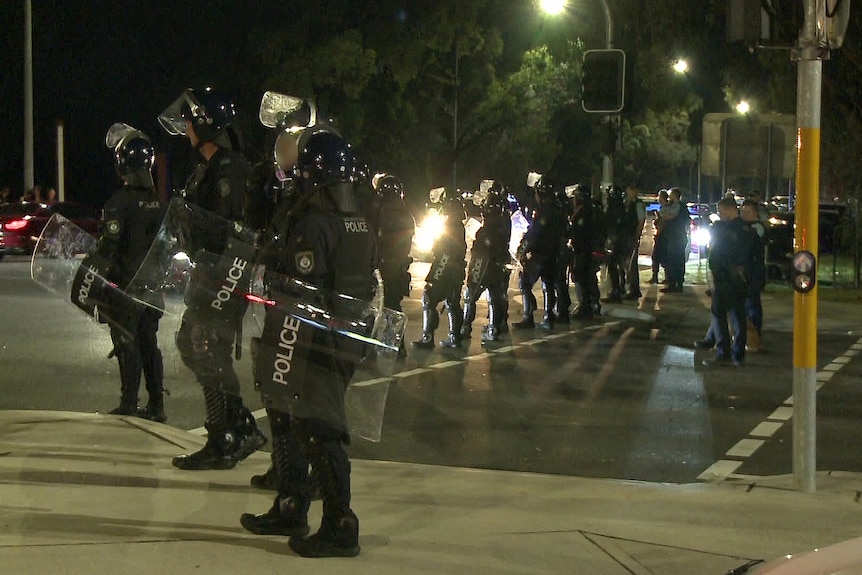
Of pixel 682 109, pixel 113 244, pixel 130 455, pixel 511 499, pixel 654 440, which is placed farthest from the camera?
pixel 682 109

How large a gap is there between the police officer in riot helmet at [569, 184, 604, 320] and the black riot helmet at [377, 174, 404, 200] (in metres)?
5.31

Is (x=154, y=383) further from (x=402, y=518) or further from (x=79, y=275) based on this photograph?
(x=402, y=518)

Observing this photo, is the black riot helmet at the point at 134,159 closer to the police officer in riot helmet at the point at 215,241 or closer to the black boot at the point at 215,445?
the police officer in riot helmet at the point at 215,241

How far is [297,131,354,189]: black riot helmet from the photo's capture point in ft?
19.9

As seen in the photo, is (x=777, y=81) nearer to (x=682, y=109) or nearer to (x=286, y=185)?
(x=286, y=185)

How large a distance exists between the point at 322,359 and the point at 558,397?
19.5 feet

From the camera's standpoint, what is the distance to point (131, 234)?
349 inches

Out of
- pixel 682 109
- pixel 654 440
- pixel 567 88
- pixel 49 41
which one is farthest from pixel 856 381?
pixel 682 109

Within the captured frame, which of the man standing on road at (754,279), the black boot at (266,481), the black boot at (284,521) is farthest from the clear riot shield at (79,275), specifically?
the man standing on road at (754,279)

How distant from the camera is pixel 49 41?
3844cm

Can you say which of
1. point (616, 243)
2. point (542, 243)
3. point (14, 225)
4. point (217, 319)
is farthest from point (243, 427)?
point (14, 225)

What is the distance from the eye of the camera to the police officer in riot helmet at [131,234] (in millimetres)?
8789

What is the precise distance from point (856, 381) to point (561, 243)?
16.7 ft

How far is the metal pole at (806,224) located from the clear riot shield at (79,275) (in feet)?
14.8
